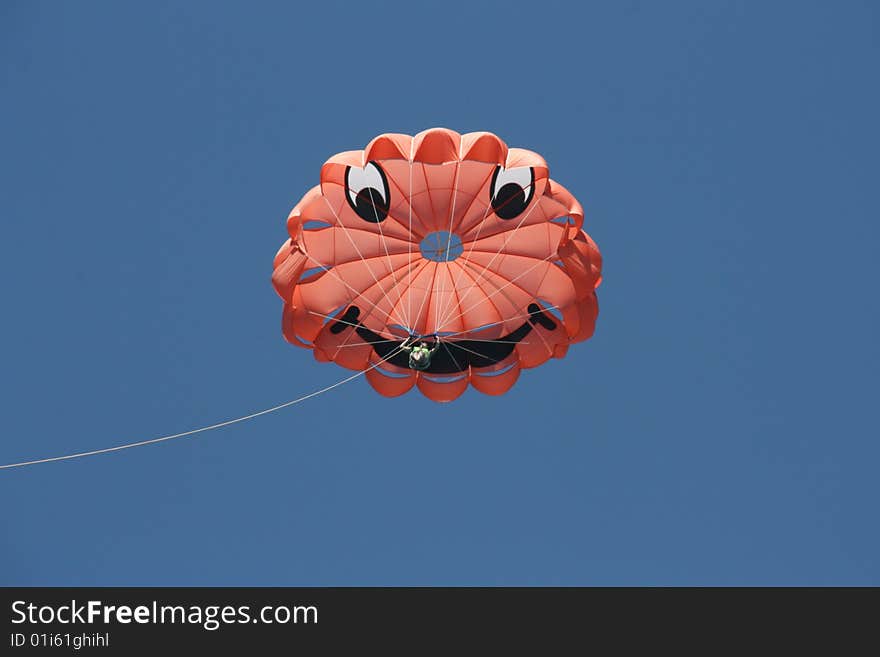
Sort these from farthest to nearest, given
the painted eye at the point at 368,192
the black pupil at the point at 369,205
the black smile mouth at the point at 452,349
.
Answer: the black smile mouth at the point at 452,349, the black pupil at the point at 369,205, the painted eye at the point at 368,192

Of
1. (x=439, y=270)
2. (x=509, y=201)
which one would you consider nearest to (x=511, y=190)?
(x=509, y=201)

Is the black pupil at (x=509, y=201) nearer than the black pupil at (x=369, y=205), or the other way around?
the black pupil at (x=509, y=201)

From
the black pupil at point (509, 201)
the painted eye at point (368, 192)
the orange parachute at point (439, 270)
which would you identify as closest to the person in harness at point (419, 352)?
the orange parachute at point (439, 270)

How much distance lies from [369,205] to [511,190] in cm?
258

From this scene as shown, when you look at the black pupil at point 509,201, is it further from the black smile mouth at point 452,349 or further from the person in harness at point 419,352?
the person in harness at point 419,352

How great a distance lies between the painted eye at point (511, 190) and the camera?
32.1 m

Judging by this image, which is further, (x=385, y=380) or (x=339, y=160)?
(x=385, y=380)

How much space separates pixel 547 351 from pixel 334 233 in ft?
14.8

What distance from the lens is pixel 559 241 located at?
3272 cm

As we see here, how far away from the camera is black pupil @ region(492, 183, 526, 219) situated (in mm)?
32438

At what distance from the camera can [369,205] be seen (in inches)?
1292

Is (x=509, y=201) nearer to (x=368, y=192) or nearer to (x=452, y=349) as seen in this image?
(x=368, y=192)

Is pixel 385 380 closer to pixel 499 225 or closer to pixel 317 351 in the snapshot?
pixel 317 351
